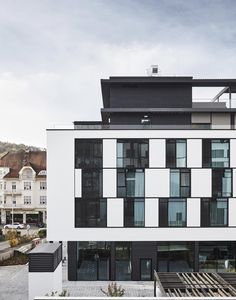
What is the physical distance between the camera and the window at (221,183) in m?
28.1

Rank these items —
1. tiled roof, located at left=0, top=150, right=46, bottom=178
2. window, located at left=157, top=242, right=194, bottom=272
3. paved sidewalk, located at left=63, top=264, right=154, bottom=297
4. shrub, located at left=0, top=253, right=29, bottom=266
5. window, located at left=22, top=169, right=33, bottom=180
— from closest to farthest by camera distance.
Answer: paved sidewalk, located at left=63, top=264, right=154, bottom=297, window, located at left=157, top=242, right=194, bottom=272, shrub, located at left=0, top=253, right=29, bottom=266, window, located at left=22, top=169, right=33, bottom=180, tiled roof, located at left=0, top=150, right=46, bottom=178

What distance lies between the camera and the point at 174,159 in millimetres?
28234

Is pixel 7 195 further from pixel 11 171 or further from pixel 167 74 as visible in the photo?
pixel 167 74

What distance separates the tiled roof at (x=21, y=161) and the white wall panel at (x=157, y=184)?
40.6m

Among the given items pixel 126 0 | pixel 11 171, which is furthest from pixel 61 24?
pixel 11 171

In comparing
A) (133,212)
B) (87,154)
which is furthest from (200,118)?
(87,154)

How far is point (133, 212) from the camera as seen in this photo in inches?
1102

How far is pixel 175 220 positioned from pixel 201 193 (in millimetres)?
2761

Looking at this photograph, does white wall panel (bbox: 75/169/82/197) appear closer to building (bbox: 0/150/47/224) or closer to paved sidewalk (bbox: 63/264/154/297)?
paved sidewalk (bbox: 63/264/154/297)

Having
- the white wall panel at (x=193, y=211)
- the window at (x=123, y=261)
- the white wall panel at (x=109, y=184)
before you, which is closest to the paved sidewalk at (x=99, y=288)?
the window at (x=123, y=261)

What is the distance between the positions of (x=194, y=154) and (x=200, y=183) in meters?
2.18

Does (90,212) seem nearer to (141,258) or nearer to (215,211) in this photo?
(141,258)

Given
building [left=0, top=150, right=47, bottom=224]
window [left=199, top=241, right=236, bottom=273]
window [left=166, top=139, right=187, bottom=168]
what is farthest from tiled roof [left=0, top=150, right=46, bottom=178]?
window [left=199, top=241, right=236, bottom=273]

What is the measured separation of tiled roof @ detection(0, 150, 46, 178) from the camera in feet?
216
